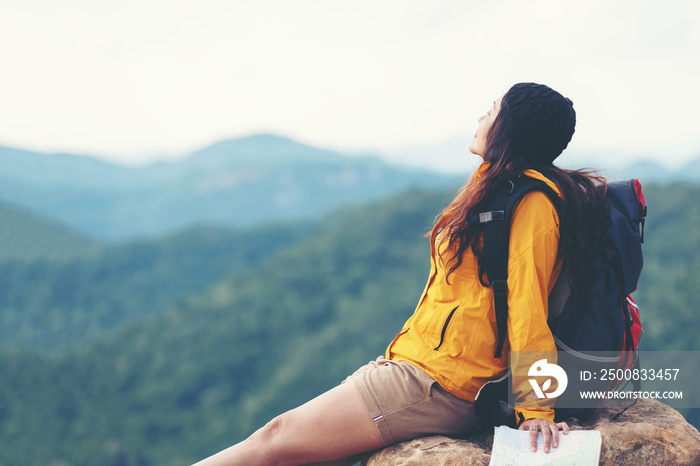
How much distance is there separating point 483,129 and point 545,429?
50.9 inches

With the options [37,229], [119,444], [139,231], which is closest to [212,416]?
[119,444]

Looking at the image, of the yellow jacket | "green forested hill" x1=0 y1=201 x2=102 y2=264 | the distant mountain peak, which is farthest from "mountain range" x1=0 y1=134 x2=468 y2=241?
the yellow jacket

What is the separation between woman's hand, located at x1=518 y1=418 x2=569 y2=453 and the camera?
102 inches

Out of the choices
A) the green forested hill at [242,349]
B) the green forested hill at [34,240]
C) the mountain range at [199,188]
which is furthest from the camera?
the mountain range at [199,188]

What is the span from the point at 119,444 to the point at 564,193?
35165 millimetres

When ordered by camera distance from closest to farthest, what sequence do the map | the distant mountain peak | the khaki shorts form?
the map
the khaki shorts
the distant mountain peak

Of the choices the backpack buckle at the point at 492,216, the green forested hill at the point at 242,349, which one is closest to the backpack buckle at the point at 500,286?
the backpack buckle at the point at 492,216

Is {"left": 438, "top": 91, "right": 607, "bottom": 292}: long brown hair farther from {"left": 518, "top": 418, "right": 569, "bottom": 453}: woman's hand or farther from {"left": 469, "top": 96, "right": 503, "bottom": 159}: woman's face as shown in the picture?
{"left": 518, "top": 418, "right": 569, "bottom": 453}: woman's hand

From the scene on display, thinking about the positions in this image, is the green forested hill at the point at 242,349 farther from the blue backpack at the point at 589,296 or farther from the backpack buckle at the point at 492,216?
the backpack buckle at the point at 492,216

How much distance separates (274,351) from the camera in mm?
41000

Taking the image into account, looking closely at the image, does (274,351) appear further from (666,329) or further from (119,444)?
(666,329)

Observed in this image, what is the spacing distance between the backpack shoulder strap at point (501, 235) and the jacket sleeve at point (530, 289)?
3 cm

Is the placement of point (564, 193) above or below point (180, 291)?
above

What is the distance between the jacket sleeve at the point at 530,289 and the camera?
104 inches
